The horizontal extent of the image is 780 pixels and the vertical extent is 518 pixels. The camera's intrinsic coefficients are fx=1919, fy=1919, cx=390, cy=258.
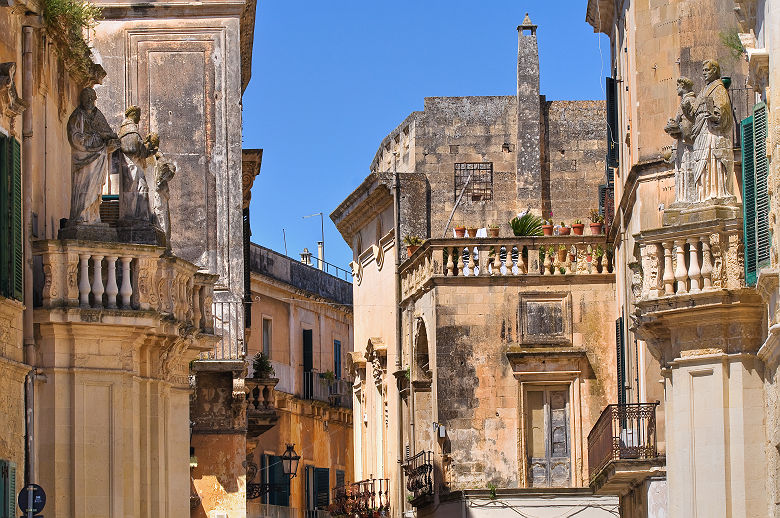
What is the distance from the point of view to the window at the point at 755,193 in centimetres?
1892

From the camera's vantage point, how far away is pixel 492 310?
1430 inches

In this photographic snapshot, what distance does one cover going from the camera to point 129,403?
71.2 ft

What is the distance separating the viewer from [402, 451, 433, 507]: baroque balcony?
37.1 m

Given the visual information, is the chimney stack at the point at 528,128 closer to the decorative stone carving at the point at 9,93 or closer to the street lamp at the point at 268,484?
the street lamp at the point at 268,484

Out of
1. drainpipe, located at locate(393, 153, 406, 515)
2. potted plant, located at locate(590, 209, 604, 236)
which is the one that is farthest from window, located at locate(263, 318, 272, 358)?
potted plant, located at locate(590, 209, 604, 236)

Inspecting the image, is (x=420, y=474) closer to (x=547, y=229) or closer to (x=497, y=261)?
(x=497, y=261)

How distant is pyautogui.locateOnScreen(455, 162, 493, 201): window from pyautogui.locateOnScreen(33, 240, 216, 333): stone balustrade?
19.8 metres

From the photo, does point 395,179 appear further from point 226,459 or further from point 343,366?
point 343,366

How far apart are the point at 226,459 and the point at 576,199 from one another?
13096mm

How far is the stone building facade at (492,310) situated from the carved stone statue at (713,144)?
1441cm

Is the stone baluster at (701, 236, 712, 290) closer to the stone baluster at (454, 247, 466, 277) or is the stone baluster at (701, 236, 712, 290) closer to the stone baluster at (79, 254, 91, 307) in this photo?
the stone baluster at (79, 254, 91, 307)

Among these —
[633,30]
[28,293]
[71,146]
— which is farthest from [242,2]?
[28,293]

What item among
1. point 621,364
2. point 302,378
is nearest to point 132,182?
point 621,364

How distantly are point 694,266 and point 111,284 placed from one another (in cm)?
645
